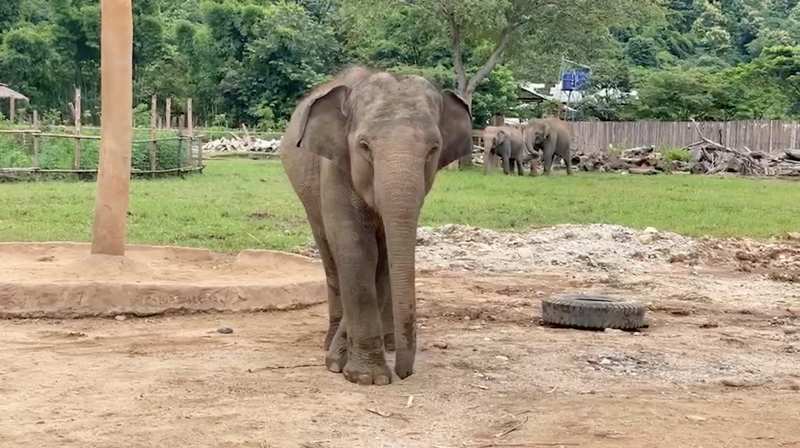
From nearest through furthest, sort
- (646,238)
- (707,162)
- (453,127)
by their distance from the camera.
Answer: (453,127) → (646,238) → (707,162)

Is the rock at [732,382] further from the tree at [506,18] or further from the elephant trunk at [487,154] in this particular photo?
the tree at [506,18]

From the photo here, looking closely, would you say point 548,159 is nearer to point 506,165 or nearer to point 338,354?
point 506,165

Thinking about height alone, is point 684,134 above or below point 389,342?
above

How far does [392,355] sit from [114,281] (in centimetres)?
251

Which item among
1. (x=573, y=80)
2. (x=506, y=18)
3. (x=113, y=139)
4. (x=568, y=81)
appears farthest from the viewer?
(x=568, y=81)

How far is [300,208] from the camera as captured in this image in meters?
15.9

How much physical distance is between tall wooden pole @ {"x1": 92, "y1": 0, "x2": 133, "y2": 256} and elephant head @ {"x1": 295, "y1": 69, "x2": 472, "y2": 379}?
3.45 metres

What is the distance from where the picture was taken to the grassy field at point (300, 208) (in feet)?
41.3

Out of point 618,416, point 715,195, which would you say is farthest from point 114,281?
point 715,195

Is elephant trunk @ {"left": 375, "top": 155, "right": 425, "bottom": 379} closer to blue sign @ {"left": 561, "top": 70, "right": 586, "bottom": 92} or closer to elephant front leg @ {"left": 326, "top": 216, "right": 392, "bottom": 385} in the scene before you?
elephant front leg @ {"left": 326, "top": 216, "right": 392, "bottom": 385}

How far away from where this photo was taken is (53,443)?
13.3 ft

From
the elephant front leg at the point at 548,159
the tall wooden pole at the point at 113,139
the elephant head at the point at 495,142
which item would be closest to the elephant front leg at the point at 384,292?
the tall wooden pole at the point at 113,139

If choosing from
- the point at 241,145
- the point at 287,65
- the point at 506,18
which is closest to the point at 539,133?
the point at 506,18

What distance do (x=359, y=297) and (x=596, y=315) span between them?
2.56 metres
